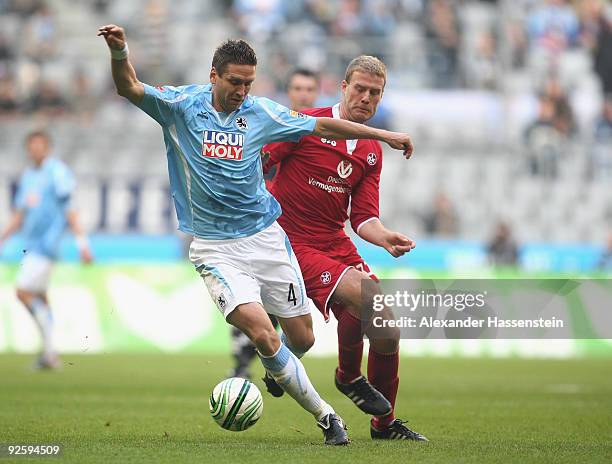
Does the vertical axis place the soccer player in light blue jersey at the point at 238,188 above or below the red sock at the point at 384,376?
above

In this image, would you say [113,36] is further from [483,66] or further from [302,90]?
[483,66]

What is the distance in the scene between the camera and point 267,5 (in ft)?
82.4

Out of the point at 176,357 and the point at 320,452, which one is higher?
the point at 320,452

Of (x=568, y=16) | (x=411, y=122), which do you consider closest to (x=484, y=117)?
(x=411, y=122)

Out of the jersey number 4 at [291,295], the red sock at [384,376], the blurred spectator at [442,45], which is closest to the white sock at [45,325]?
the red sock at [384,376]

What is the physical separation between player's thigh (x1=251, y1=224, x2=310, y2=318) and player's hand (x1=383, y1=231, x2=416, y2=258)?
2.01ft

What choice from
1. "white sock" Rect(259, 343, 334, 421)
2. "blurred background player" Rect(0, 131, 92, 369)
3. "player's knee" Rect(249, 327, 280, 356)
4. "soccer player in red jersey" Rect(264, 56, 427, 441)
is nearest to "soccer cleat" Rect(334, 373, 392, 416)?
"soccer player in red jersey" Rect(264, 56, 427, 441)

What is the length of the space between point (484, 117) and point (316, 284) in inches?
664

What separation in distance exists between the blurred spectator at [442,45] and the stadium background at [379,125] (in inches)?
1.7

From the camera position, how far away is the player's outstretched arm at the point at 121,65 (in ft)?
20.9

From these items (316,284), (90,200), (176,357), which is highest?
(316,284)

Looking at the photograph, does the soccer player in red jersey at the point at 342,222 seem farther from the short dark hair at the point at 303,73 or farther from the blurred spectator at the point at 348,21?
the blurred spectator at the point at 348,21

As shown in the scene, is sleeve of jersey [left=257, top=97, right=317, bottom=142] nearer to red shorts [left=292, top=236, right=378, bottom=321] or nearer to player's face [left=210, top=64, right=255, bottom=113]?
player's face [left=210, top=64, right=255, bottom=113]

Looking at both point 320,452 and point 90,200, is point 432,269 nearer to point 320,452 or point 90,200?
→ point 90,200
